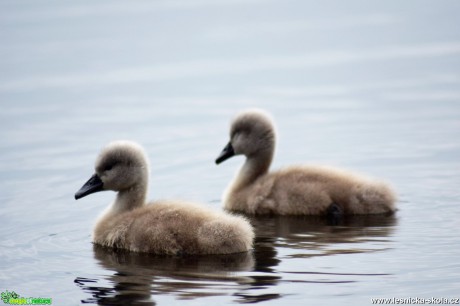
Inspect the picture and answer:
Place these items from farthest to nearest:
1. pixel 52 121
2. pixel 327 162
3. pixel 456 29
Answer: pixel 456 29
pixel 52 121
pixel 327 162

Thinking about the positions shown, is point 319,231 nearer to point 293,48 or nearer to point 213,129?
point 213,129

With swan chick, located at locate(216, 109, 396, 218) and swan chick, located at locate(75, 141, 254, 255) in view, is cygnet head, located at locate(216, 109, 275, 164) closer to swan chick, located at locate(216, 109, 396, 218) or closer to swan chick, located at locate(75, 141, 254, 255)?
swan chick, located at locate(216, 109, 396, 218)

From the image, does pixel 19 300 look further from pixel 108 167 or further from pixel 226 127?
pixel 226 127

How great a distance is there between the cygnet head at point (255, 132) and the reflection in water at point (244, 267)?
1527 millimetres

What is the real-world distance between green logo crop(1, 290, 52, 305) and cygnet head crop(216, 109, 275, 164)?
4.36 meters

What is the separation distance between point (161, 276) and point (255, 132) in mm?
3810

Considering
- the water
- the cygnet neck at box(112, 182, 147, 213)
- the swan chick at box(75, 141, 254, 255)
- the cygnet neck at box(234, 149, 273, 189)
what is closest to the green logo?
the water

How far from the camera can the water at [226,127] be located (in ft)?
34.6

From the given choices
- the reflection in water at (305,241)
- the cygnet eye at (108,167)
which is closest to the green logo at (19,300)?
the reflection in water at (305,241)

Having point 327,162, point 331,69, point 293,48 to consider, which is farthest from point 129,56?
point 327,162

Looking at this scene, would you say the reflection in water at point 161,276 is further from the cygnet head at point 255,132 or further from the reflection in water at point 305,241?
the cygnet head at point 255,132

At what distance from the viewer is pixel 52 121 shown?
63.7ft

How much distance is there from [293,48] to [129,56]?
3.51 metres

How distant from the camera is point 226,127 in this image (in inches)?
736
